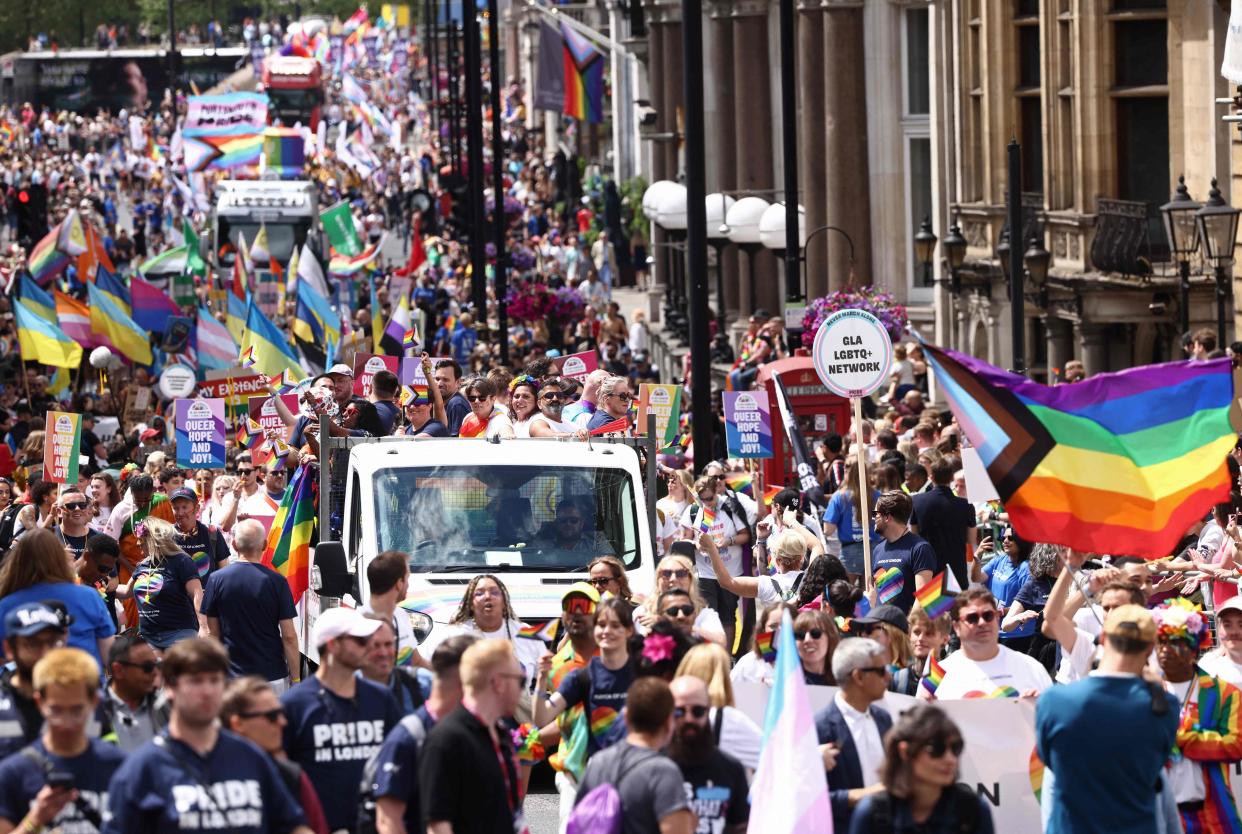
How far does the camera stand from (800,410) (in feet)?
73.7

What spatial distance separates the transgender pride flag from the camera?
8.70 meters

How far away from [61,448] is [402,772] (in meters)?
11.4

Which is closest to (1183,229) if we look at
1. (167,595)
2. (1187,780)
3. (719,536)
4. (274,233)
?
(719,536)

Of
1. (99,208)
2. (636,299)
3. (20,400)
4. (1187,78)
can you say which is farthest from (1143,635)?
(99,208)

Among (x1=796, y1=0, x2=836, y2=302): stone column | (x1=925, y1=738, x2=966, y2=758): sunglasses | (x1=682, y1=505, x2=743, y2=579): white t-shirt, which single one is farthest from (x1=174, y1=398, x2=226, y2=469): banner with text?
(x1=796, y1=0, x2=836, y2=302): stone column

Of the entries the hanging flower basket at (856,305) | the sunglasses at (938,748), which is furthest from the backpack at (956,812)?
the hanging flower basket at (856,305)

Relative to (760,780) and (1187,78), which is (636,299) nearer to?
(1187,78)

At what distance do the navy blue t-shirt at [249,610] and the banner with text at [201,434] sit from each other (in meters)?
7.63

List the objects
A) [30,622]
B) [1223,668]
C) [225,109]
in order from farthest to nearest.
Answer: [225,109] → [1223,668] → [30,622]

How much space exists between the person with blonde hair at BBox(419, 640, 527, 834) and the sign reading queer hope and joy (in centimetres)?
1053

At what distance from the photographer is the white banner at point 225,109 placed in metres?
57.5

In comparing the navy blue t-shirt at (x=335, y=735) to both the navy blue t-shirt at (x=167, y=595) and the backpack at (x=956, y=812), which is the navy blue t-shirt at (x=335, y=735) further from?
the navy blue t-shirt at (x=167, y=595)

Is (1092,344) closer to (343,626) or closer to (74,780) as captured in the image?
(343,626)

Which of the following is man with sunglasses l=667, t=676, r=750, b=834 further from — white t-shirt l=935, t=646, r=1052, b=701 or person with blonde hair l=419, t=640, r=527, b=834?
white t-shirt l=935, t=646, r=1052, b=701
